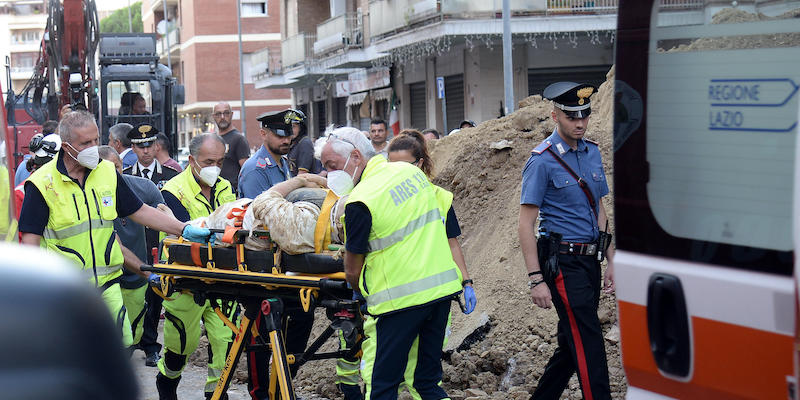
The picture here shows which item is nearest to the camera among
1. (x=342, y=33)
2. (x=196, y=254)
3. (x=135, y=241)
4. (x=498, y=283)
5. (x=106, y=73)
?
(x=196, y=254)

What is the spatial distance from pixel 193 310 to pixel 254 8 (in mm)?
53801

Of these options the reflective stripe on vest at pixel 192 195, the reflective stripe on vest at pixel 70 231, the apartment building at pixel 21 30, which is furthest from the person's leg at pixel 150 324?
the apartment building at pixel 21 30

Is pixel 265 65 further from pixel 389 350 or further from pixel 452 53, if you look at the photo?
pixel 389 350

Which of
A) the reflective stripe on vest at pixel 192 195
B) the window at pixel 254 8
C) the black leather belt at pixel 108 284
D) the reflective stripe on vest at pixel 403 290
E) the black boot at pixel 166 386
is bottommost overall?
the black boot at pixel 166 386

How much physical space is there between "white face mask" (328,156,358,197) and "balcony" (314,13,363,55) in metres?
27.8

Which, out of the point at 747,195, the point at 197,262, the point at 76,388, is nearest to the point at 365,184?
the point at 197,262

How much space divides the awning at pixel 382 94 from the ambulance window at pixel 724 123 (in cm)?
2911

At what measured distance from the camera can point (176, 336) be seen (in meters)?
6.83

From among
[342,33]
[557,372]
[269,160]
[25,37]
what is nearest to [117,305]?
[269,160]

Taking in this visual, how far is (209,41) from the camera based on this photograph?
59.4 metres

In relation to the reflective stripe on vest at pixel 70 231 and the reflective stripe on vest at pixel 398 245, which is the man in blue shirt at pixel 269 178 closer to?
the reflective stripe on vest at pixel 70 231

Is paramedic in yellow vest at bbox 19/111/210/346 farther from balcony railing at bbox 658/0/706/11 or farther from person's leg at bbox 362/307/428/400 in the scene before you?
balcony railing at bbox 658/0/706/11

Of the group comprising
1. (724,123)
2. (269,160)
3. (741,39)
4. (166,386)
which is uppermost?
(741,39)

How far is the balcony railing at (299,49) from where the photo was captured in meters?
38.6
